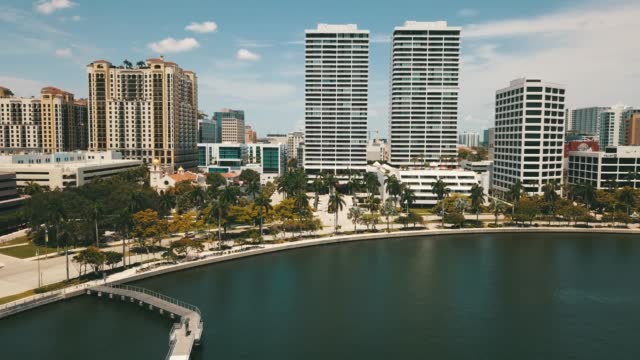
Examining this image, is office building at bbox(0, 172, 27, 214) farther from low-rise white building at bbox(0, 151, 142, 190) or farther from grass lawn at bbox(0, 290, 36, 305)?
grass lawn at bbox(0, 290, 36, 305)

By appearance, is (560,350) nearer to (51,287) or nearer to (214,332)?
(214,332)

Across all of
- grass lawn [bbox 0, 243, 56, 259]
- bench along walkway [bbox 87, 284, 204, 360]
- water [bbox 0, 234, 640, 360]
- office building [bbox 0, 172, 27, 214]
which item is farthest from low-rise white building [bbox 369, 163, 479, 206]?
office building [bbox 0, 172, 27, 214]

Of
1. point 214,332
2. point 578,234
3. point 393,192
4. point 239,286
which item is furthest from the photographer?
point 393,192

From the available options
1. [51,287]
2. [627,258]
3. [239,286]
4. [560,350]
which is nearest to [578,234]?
[627,258]

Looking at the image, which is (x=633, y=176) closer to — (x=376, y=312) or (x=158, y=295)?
(x=376, y=312)

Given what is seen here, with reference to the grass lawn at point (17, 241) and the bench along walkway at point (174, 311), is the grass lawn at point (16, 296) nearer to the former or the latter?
the bench along walkway at point (174, 311)

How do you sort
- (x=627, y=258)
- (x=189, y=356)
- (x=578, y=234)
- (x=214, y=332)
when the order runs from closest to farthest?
(x=189, y=356) → (x=214, y=332) → (x=627, y=258) → (x=578, y=234)
